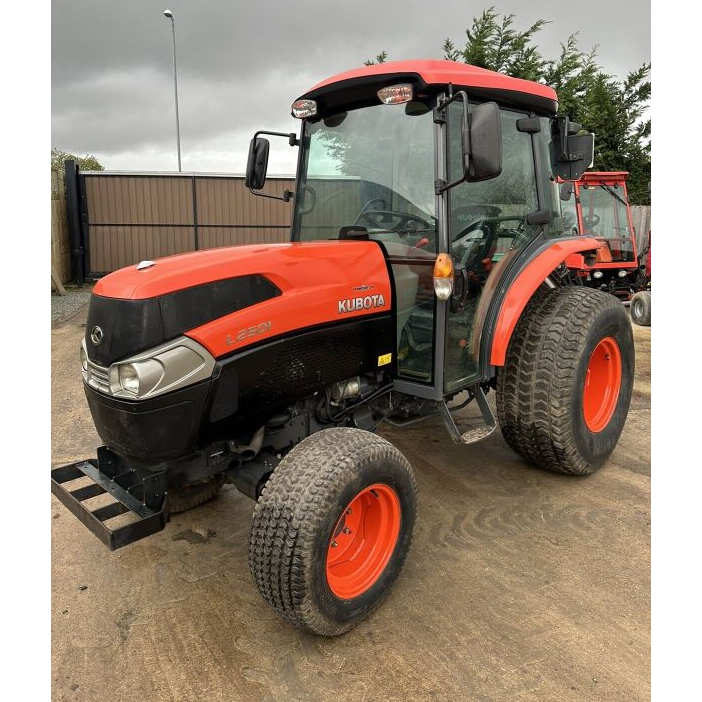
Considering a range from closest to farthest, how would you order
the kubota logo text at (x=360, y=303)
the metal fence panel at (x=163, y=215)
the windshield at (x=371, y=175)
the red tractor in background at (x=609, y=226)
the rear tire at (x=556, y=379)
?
1. the kubota logo text at (x=360, y=303)
2. the windshield at (x=371, y=175)
3. the rear tire at (x=556, y=379)
4. the red tractor in background at (x=609, y=226)
5. the metal fence panel at (x=163, y=215)

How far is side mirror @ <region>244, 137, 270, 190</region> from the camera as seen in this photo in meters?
3.48

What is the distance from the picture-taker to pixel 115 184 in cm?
1320

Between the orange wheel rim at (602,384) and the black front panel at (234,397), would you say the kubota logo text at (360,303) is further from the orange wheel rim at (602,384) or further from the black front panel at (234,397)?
the orange wheel rim at (602,384)

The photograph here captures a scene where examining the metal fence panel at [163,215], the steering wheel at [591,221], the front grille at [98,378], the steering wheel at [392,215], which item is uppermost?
the metal fence panel at [163,215]

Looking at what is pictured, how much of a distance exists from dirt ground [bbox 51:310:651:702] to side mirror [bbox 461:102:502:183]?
5.96 feet

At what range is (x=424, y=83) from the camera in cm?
270

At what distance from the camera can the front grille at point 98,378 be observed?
224cm

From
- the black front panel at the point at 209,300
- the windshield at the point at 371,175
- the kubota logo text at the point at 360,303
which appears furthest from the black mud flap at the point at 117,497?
the windshield at the point at 371,175

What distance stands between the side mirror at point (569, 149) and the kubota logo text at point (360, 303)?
1.65m

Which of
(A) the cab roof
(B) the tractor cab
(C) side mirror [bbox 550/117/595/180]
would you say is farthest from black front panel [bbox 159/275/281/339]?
(C) side mirror [bbox 550/117/595/180]

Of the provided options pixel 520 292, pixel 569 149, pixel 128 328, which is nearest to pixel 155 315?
pixel 128 328

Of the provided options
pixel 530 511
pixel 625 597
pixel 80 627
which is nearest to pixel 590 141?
pixel 530 511

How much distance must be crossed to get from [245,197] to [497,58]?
748cm
